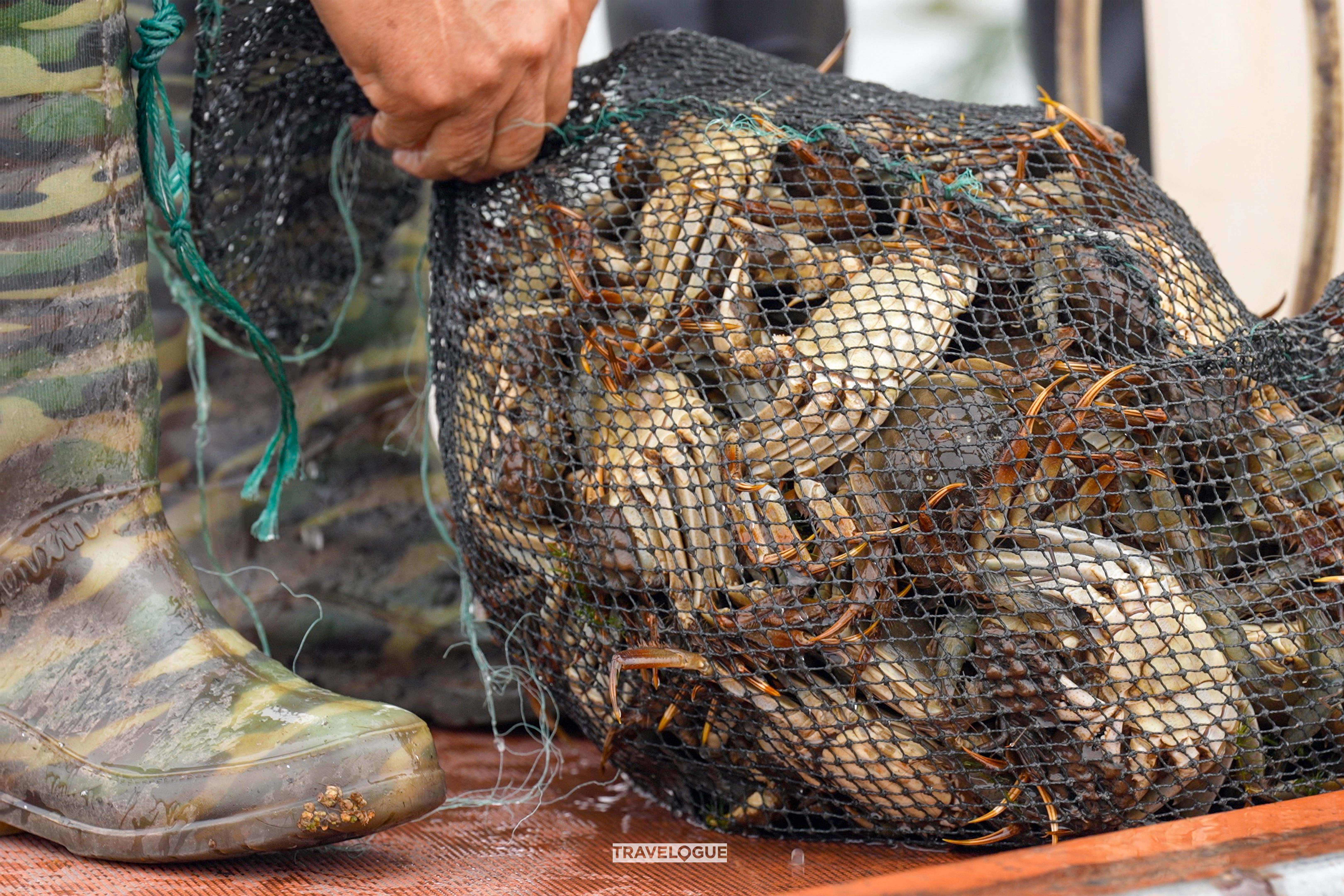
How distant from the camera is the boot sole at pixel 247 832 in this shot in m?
0.57

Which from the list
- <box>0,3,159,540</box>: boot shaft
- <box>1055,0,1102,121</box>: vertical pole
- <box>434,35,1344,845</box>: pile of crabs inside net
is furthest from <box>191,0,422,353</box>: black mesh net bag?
<box>1055,0,1102,121</box>: vertical pole

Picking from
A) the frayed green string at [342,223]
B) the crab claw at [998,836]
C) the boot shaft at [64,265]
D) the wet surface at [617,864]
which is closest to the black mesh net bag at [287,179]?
the frayed green string at [342,223]

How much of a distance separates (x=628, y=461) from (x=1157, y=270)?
333 millimetres

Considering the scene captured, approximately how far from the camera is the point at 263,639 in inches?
34.2

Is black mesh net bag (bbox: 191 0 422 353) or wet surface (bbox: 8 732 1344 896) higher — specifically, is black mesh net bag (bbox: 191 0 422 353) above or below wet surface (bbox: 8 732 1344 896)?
above

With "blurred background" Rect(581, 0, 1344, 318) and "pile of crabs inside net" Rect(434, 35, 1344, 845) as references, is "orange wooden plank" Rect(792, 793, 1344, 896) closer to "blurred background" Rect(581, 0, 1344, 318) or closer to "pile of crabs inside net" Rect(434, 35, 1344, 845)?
"pile of crabs inside net" Rect(434, 35, 1344, 845)

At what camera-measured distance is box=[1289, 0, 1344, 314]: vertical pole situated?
1.38m

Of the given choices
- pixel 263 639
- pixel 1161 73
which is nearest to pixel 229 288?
pixel 263 639

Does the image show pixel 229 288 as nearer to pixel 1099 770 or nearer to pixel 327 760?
pixel 327 760

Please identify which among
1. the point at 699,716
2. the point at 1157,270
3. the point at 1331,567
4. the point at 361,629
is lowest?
the point at 361,629

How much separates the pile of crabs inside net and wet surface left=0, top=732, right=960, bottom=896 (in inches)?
1.3

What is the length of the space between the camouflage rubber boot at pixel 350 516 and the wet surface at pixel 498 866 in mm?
249

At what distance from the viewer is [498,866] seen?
63cm

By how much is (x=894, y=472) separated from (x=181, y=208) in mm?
597
